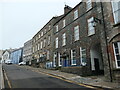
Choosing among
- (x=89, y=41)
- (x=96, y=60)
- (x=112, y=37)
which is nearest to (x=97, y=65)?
(x=96, y=60)

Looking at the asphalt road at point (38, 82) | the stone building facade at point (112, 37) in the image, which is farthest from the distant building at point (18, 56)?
the stone building facade at point (112, 37)

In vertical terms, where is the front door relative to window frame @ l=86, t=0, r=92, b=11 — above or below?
below

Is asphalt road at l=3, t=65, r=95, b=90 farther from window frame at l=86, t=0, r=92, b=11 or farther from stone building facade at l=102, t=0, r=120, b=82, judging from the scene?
window frame at l=86, t=0, r=92, b=11

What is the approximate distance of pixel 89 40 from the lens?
48.4ft

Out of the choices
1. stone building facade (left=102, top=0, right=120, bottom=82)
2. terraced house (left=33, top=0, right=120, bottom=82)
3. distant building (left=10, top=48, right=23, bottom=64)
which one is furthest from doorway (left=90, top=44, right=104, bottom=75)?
distant building (left=10, top=48, right=23, bottom=64)

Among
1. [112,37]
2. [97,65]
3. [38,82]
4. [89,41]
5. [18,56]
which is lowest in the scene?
[38,82]

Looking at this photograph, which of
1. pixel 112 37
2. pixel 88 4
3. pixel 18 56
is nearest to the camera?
pixel 112 37

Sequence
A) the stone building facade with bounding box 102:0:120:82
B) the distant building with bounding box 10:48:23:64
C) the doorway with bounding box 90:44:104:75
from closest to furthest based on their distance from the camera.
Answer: the stone building facade with bounding box 102:0:120:82 → the doorway with bounding box 90:44:104:75 → the distant building with bounding box 10:48:23:64

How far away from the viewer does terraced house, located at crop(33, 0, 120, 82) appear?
10195 mm

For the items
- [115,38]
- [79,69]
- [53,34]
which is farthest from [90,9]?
[53,34]

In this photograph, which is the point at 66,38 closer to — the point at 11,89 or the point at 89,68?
the point at 89,68

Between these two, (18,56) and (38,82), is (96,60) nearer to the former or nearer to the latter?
(38,82)

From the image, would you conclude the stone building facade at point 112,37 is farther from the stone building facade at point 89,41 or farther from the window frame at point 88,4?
the window frame at point 88,4

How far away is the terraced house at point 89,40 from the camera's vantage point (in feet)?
33.4
